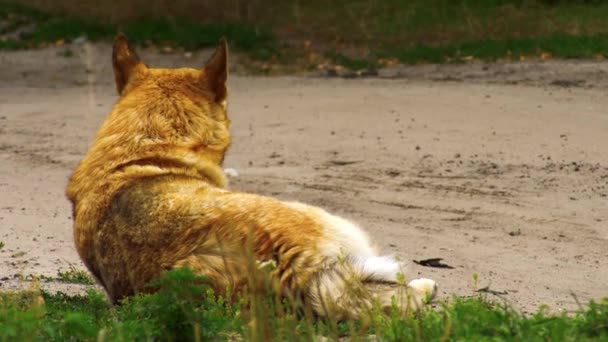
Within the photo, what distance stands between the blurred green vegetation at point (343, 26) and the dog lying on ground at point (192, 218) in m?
9.32

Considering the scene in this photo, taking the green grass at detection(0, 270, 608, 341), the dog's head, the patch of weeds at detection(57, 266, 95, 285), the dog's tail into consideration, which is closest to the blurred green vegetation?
the patch of weeds at detection(57, 266, 95, 285)

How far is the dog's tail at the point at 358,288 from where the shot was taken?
16.5 ft

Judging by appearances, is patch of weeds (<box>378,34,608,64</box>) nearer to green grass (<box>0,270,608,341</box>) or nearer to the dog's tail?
the dog's tail

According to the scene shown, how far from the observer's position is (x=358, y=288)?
5.05 metres

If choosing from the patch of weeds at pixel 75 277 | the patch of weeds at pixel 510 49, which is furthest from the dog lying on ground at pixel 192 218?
the patch of weeds at pixel 510 49

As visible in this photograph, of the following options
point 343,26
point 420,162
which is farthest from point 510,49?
point 420,162

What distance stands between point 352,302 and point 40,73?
12.6m

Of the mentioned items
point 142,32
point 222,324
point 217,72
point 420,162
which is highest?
point 217,72

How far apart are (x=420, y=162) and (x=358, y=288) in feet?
19.4

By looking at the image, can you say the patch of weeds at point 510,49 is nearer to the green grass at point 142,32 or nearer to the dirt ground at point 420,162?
the dirt ground at point 420,162

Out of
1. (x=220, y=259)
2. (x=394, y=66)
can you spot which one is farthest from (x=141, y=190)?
(x=394, y=66)

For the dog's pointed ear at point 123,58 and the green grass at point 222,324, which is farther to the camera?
the dog's pointed ear at point 123,58

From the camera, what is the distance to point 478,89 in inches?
543

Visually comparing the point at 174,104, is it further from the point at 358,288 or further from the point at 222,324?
the point at 222,324
